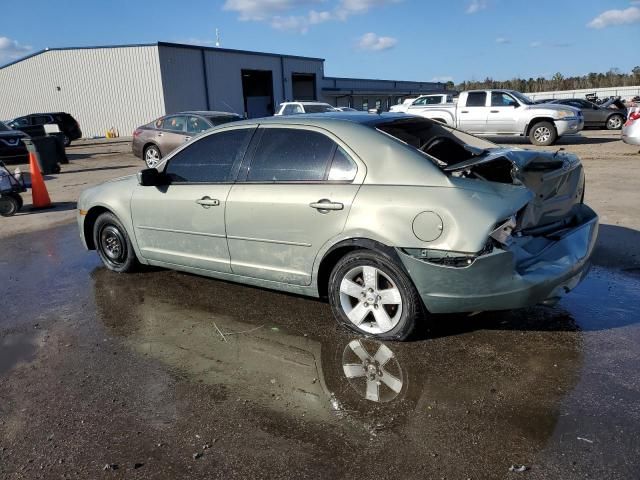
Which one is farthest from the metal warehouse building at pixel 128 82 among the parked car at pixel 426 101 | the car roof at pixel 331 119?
the car roof at pixel 331 119

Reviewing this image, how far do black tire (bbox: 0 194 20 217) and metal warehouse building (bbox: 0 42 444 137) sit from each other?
81.5 feet

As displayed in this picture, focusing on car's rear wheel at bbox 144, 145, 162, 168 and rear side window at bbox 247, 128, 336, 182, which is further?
car's rear wheel at bbox 144, 145, 162, 168

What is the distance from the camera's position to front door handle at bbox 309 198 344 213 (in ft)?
12.6

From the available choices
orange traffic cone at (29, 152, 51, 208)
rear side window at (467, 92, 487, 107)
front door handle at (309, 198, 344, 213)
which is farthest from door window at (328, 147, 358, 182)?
rear side window at (467, 92, 487, 107)

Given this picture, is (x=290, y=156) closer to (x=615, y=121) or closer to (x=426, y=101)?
(x=426, y=101)

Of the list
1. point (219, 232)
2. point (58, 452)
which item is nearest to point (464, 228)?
point (219, 232)

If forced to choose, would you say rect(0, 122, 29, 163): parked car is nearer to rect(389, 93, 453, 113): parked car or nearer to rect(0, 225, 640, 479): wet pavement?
rect(389, 93, 453, 113): parked car

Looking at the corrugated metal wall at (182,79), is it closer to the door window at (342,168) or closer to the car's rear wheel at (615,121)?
the car's rear wheel at (615,121)

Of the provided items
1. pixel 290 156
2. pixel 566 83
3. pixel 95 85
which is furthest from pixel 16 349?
pixel 566 83

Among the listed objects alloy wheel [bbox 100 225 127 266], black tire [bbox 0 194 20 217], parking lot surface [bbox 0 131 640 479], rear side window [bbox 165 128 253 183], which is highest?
rear side window [bbox 165 128 253 183]

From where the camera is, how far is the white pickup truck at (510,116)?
16.9 metres

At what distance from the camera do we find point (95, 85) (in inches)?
1393

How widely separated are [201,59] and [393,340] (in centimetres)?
3521

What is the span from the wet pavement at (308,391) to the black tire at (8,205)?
5529mm
